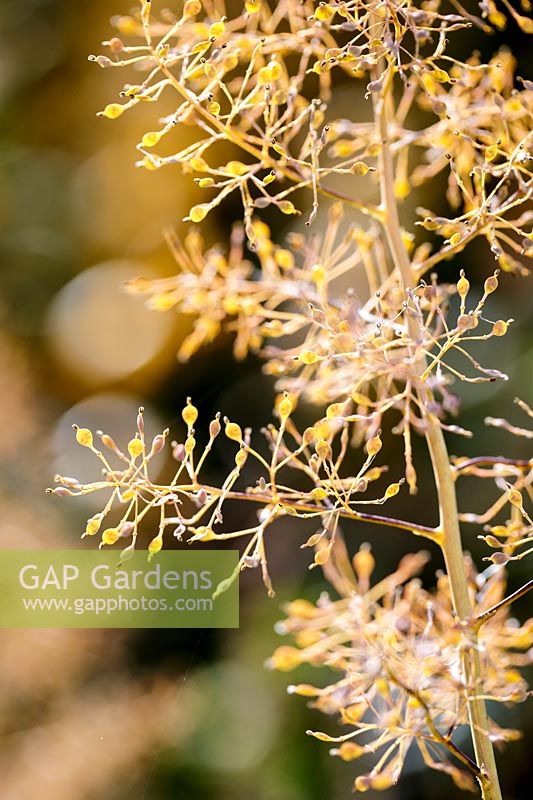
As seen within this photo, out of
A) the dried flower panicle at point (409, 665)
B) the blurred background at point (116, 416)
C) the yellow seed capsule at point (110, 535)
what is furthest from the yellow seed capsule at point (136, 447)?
the blurred background at point (116, 416)

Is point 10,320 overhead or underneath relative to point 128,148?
underneath

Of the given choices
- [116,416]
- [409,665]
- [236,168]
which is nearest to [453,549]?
[409,665]

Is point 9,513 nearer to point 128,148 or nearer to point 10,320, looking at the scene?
point 10,320

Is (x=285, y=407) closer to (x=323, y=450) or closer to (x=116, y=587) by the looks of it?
(x=323, y=450)

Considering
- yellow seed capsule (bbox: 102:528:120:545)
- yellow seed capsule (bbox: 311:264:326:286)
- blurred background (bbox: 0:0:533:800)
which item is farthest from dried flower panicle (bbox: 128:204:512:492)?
blurred background (bbox: 0:0:533:800)

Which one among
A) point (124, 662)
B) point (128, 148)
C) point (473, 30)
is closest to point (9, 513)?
point (124, 662)

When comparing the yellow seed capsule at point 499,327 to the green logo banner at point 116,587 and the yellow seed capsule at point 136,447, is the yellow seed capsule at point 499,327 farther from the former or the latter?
the green logo banner at point 116,587
